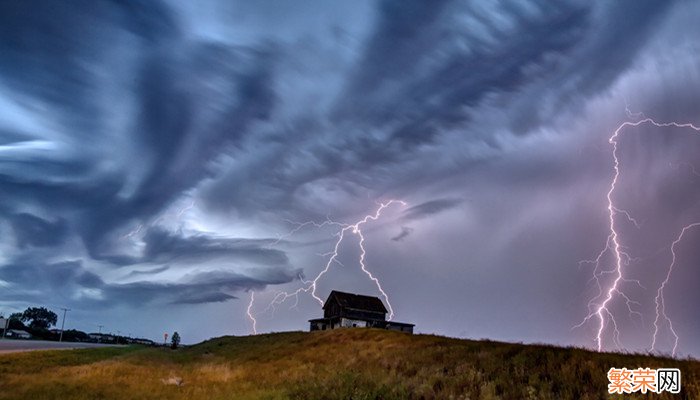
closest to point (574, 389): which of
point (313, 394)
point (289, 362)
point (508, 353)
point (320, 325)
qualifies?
point (508, 353)

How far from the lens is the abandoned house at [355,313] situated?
67.9m

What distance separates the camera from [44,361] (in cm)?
2570

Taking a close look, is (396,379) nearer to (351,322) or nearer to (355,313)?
(351,322)

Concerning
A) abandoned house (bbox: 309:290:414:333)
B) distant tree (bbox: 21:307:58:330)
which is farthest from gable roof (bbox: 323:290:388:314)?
distant tree (bbox: 21:307:58:330)

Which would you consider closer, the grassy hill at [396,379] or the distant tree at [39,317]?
the grassy hill at [396,379]

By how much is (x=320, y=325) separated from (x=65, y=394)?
2378 inches

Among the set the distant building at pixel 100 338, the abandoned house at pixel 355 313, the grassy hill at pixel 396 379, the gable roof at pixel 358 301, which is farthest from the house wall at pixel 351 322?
the distant building at pixel 100 338

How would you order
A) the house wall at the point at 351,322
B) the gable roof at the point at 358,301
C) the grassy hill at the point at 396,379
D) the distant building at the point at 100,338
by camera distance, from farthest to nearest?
the distant building at the point at 100,338 < the gable roof at the point at 358,301 < the house wall at the point at 351,322 < the grassy hill at the point at 396,379

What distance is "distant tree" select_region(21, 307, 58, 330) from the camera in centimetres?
17488

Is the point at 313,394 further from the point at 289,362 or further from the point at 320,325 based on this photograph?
the point at 320,325

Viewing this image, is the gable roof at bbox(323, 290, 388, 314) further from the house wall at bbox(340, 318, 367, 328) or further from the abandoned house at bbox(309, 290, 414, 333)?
the house wall at bbox(340, 318, 367, 328)

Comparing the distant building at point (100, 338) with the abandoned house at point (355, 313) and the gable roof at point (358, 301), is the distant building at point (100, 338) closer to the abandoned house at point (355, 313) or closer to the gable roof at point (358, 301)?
the abandoned house at point (355, 313)

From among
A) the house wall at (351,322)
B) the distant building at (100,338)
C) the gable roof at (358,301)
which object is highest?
the gable roof at (358,301)

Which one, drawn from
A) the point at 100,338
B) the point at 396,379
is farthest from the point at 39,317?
the point at 396,379
